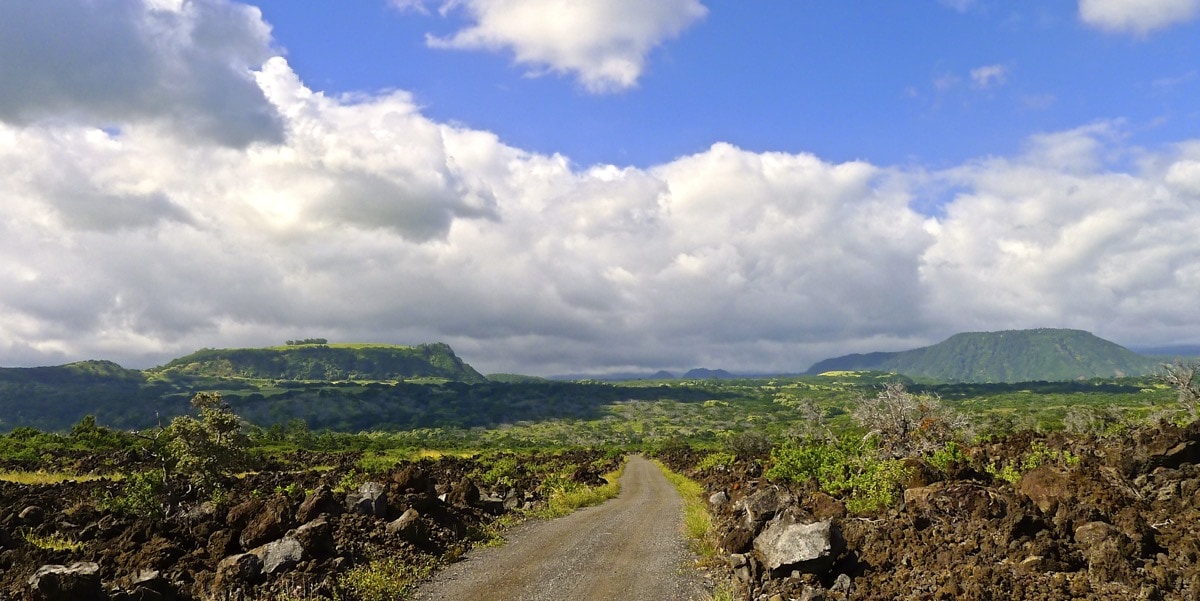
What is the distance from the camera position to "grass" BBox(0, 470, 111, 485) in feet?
188

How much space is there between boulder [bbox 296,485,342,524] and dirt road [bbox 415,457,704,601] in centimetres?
562

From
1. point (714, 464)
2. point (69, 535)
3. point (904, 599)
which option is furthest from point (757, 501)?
point (714, 464)

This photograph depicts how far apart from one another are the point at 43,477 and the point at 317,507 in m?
59.0

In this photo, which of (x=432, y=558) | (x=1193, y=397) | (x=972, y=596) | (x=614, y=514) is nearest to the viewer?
(x=972, y=596)

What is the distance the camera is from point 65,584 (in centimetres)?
1367

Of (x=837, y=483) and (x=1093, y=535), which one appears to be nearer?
(x=1093, y=535)

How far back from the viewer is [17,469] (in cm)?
6600

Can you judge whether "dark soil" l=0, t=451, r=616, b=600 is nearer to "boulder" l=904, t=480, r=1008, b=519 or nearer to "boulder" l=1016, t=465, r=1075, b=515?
"boulder" l=904, t=480, r=1008, b=519

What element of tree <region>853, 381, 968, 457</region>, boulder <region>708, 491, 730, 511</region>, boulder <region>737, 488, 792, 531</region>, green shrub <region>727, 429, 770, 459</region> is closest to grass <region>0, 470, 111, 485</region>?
boulder <region>708, 491, 730, 511</region>

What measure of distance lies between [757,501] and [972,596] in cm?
1170

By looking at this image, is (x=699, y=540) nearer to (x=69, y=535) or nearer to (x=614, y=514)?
(x=614, y=514)

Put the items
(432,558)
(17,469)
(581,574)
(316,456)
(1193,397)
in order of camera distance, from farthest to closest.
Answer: (316,456) → (17,469) → (1193,397) → (432,558) → (581,574)

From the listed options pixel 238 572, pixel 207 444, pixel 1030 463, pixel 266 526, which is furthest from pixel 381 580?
pixel 207 444

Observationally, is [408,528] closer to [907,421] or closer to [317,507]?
[317,507]
